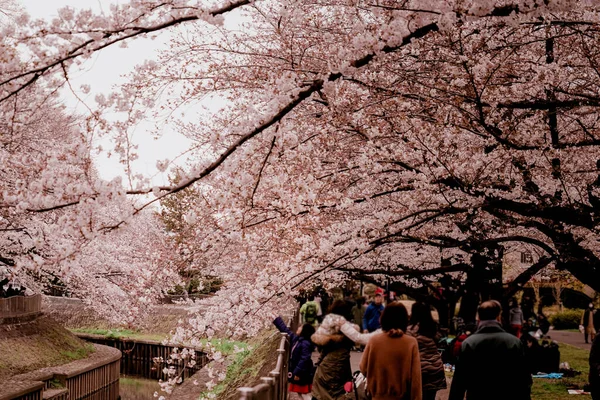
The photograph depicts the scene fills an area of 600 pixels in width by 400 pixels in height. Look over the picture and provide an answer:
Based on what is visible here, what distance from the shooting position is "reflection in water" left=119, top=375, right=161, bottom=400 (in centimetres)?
2553

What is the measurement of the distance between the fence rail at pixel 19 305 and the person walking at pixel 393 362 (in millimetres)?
14686

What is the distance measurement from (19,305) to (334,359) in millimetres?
14649

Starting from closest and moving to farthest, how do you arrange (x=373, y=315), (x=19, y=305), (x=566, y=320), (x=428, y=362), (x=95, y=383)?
(x=428, y=362) < (x=373, y=315) < (x=19, y=305) < (x=95, y=383) < (x=566, y=320)

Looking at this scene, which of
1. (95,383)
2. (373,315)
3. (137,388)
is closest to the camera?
(373,315)

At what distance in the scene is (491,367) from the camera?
473cm

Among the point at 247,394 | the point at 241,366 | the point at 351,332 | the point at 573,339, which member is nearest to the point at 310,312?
the point at 241,366

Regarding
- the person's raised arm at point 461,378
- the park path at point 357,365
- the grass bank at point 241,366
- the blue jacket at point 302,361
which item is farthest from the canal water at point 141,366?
the person's raised arm at point 461,378

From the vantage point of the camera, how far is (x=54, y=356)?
18.9 m

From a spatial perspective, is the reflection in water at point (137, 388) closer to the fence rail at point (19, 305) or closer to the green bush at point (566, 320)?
the fence rail at point (19, 305)

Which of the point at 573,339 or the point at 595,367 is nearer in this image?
the point at 595,367

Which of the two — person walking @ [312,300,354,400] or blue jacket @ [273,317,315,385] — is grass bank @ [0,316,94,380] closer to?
blue jacket @ [273,317,315,385]

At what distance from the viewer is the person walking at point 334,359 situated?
6453mm

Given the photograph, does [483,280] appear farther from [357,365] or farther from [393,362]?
[393,362]

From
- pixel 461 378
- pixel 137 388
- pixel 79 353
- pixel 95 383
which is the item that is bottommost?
pixel 137 388
